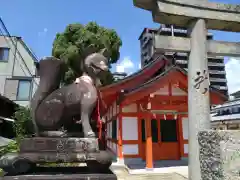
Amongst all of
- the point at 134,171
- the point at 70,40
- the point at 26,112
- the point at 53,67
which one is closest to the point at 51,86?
the point at 53,67

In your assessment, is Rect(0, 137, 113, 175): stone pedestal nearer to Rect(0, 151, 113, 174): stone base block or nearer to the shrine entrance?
Rect(0, 151, 113, 174): stone base block

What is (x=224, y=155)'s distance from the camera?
2723 millimetres

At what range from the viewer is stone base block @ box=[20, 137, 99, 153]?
259 cm

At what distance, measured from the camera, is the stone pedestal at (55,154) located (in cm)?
250

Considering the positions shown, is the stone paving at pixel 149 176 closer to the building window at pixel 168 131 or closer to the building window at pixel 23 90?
the building window at pixel 168 131

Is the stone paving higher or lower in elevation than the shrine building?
lower

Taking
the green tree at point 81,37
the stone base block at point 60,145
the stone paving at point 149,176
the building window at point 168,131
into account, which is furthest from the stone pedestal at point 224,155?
the green tree at point 81,37

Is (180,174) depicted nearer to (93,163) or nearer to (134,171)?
(134,171)

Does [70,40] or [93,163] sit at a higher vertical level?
[70,40]

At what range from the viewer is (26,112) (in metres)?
13.4

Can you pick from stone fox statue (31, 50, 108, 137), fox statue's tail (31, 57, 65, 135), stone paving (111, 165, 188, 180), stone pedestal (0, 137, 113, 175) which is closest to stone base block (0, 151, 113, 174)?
stone pedestal (0, 137, 113, 175)

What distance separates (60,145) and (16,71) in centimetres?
1698

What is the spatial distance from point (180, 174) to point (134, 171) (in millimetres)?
1828

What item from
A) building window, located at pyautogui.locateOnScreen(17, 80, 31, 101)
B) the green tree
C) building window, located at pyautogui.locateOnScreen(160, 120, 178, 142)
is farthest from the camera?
building window, located at pyautogui.locateOnScreen(17, 80, 31, 101)
